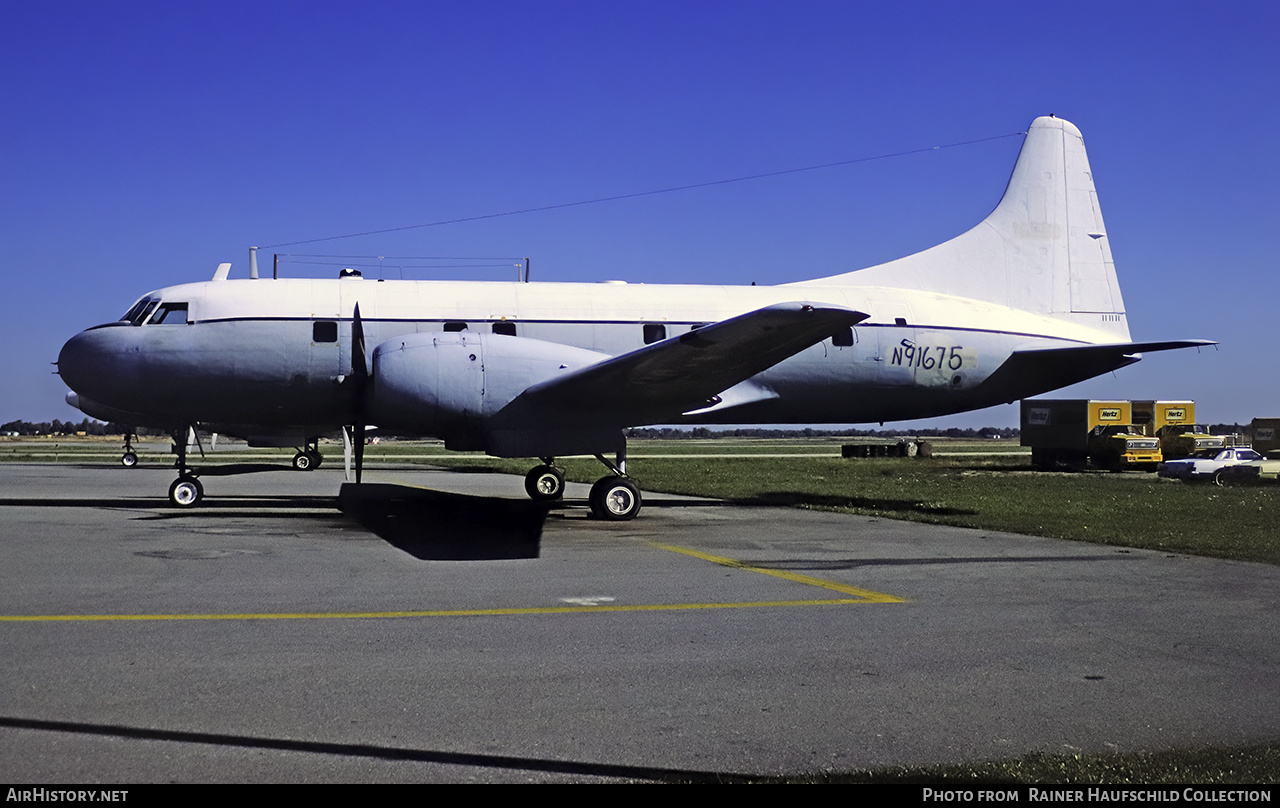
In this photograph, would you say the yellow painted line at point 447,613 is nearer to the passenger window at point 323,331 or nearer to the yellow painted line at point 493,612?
the yellow painted line at point 493,612

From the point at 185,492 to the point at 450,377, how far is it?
21.7ft

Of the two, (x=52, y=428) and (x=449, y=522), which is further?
(x=52, y=428)

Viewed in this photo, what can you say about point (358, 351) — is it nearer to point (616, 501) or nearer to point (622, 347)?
point (622, 347)

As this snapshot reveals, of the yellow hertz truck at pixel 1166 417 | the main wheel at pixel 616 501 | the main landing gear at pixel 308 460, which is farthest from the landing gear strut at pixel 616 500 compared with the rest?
the yellow hertz truck at pixel 1166 417

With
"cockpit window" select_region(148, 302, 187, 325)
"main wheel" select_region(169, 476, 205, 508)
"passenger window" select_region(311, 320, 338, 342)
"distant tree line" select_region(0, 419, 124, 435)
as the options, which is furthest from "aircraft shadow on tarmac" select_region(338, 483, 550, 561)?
"distant tree line" select_region(0, 419, 124, 435)

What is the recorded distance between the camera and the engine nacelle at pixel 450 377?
49.2ft

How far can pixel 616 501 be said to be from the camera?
54.7 ft

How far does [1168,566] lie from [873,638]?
234 inches

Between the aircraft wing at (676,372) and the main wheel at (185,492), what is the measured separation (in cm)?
688

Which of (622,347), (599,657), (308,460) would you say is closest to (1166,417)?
(622,347)

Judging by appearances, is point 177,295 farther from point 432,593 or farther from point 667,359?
point 432,593

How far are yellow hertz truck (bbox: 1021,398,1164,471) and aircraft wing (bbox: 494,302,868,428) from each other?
96.5 ft

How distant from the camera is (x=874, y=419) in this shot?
20.1 meters

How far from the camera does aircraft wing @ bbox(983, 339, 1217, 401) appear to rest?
765 inches
